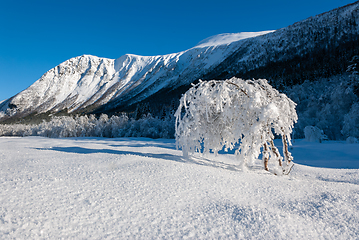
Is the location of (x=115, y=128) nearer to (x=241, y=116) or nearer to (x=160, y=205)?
(x=241, y=116)

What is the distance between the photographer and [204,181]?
5.50 meters

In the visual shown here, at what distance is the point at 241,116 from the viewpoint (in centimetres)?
748

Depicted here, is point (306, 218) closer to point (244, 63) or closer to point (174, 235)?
point (174, 235)

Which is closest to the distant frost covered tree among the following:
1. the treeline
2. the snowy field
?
the snowy field

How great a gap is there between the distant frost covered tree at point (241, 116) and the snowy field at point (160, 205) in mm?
1805

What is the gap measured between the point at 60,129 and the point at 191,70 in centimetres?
15092

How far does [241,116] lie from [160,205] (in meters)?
4.95

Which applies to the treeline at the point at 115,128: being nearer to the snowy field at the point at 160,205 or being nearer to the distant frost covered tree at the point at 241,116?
the distant frost covered tree at the point at 241,116

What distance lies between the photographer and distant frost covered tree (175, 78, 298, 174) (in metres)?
7.11

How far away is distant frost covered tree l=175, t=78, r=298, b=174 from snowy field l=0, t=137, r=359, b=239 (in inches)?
71.1

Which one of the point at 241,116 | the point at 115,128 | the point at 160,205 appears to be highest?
the point at 241,116

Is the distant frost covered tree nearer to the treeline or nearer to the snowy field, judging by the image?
the snowy field

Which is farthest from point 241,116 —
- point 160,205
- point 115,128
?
point 115,128

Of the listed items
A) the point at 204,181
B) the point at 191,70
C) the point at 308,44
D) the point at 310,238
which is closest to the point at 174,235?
the point at 310,238
